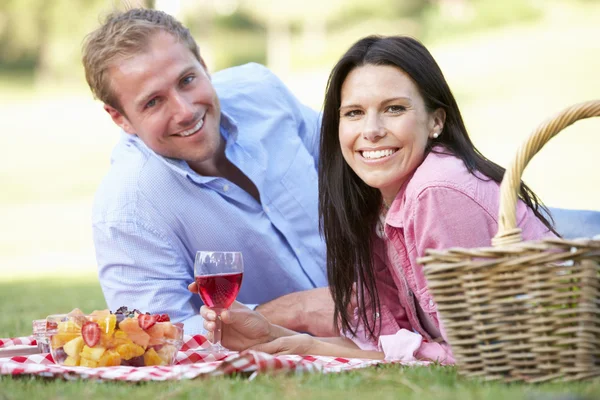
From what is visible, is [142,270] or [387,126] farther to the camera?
[142,270]

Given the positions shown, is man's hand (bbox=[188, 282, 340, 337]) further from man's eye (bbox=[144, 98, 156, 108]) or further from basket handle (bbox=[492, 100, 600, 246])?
basket handle (bbox=[492, 100, 600, 246])

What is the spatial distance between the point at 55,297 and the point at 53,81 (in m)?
22.5

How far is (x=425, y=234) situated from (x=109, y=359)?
4.06 ft

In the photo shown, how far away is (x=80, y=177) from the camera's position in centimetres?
1770

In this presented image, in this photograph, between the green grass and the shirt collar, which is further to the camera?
the shirt collar

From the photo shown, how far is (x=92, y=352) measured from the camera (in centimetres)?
327

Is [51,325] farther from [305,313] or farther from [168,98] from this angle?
[168,98]

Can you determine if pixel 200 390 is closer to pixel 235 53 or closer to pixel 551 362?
pixel 551 362

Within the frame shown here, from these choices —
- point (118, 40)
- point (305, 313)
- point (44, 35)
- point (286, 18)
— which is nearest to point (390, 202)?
point (305, 313)

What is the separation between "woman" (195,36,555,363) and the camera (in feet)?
10.6

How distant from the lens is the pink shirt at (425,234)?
3201mm

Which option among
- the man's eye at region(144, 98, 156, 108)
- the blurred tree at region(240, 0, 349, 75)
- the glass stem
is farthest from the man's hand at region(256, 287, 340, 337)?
the blurred tree at region(240, 0, 349, 75)

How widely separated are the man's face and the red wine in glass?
3.98ft

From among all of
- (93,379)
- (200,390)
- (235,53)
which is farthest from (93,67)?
(235,53)
